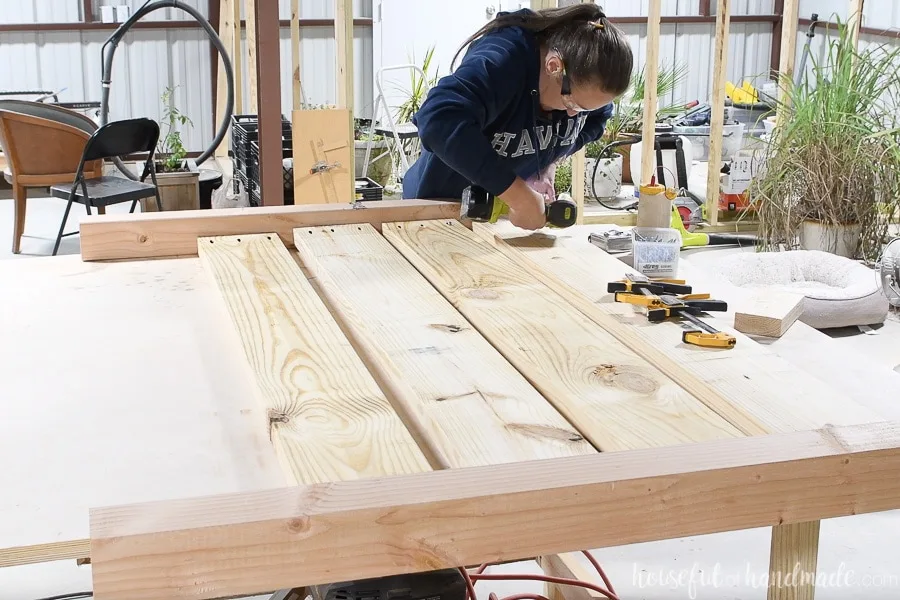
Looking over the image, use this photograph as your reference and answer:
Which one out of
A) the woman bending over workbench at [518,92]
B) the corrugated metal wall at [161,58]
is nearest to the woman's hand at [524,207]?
the woman bending over workbench at [518,92]

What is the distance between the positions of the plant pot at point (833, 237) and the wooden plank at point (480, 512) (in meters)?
4.06

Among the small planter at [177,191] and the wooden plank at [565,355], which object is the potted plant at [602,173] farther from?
the wooden plank at [565,355]

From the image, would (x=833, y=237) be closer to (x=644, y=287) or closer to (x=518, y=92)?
(x=518, y=92)

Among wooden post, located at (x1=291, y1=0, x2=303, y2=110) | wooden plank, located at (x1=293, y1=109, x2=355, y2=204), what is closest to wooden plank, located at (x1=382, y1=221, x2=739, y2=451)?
wooden plank, located at (x1=293, y1=109, x2=355, y2=204)

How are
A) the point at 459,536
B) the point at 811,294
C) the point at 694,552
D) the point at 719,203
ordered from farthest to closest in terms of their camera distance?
the point at 719,203
the point at 811,294
the point at 694,552
the point at 459,536

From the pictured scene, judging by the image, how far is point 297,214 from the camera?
7.57ft

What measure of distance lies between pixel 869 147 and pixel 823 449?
415 centimetres

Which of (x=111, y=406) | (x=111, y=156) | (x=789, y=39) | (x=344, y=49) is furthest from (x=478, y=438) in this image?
(x=789, y=39)

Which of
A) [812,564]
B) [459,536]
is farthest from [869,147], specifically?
[459,536]

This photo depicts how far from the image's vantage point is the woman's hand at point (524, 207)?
235cm

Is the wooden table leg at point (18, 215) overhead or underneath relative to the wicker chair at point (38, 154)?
underneath

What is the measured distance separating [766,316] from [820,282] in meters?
2.73

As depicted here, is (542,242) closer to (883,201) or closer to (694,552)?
(694,552)

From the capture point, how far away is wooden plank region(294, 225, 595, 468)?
49.4 inches
